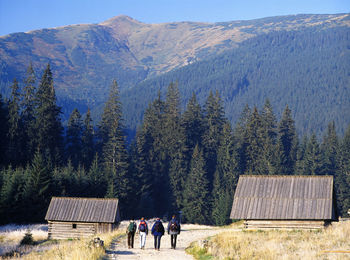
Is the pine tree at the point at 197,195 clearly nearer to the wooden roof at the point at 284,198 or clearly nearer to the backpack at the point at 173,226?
the wooden roof at the point at 284,198

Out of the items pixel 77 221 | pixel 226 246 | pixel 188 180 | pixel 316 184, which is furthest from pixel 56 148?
pixel 226 246

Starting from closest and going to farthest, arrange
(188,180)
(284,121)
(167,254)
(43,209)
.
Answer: (167,254), (43,209), (188,180), (284,121)

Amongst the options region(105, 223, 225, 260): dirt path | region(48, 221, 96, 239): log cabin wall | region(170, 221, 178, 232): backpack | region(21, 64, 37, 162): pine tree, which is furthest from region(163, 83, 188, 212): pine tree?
region(170, 221, 178, 232): backpack

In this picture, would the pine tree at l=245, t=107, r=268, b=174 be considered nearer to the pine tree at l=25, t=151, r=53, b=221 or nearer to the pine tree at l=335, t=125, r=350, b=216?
the pine tree at l=335, t=125, r=350, b=216

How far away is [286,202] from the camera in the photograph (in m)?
45.7

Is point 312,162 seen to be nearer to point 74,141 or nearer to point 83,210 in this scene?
point 74,141

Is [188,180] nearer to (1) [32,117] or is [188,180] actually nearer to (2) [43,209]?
(1) [32,117]

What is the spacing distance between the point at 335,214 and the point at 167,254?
836 inches

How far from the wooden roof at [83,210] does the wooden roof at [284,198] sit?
1141 cm

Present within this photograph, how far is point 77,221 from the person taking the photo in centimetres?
5156

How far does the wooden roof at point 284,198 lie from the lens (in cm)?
4466

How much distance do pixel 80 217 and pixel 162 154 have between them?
166 feet

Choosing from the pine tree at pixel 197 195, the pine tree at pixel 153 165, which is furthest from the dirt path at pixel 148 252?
the pine tree at pixel 153 165

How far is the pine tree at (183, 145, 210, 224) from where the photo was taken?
89750mm
